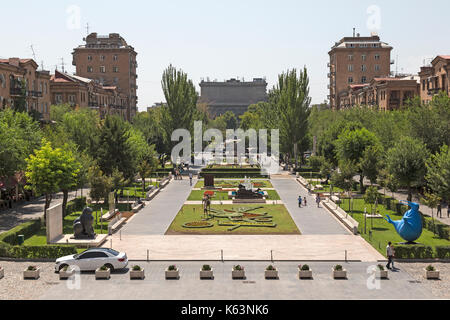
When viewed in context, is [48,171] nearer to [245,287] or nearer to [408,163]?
[245,287]

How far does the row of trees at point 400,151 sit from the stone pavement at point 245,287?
49.0ft

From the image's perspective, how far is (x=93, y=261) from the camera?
2973 centimetres

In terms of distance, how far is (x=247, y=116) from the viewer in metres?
176

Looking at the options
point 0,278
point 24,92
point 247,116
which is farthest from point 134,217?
point 247,116

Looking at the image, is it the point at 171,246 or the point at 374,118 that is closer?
the point at 171,246

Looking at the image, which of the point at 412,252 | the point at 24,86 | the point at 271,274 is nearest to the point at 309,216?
the point at 412,252

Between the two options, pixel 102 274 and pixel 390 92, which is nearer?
pixel 102 274

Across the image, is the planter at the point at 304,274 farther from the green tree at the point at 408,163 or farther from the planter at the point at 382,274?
the green tree at the point at 408,163

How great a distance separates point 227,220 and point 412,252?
57.6ft

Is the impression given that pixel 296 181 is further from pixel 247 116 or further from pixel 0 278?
pixel 247 116

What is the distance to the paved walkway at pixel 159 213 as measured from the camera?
4200 centimetres

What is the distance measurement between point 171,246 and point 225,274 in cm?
771

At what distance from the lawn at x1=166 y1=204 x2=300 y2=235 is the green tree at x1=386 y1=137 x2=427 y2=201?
34.6ft

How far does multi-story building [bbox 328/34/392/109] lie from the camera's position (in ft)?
456
